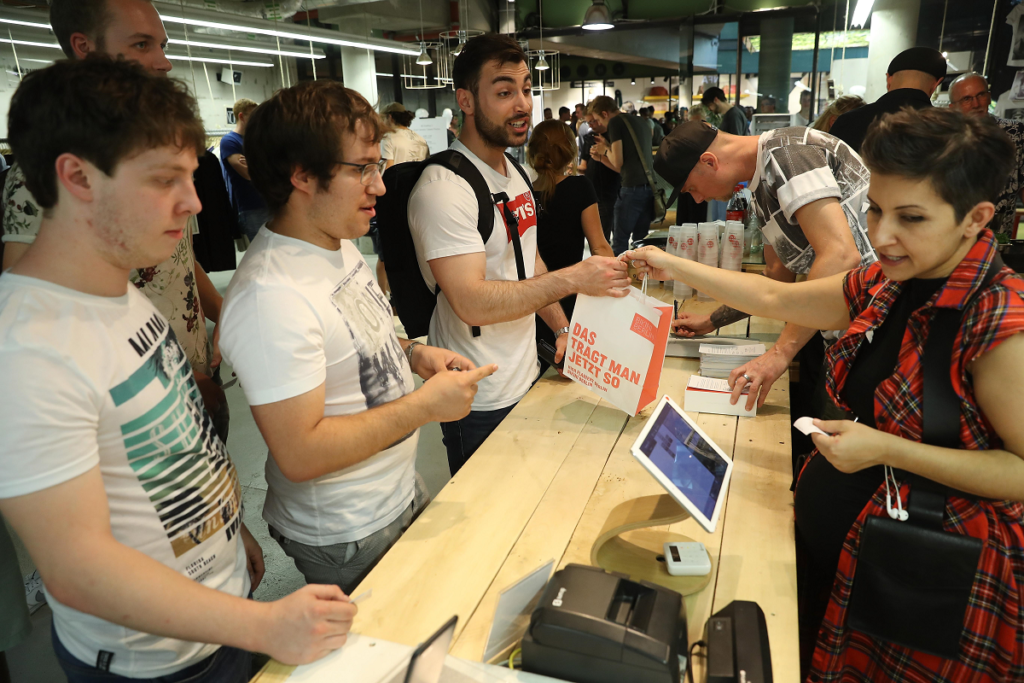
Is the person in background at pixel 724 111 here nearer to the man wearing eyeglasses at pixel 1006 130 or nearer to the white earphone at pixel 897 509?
the man wearing eyeglasses at pixel 1006 130

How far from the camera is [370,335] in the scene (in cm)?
139

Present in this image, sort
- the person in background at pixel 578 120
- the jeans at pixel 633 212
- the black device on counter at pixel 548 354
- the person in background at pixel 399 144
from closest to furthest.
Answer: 1. the black device on counter at pixel 548 354
2. the person in background at pixel 399 144
3. the jeans at pixel 633 212
4. the person in background at pixel 578 120

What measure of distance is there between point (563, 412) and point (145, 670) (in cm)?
133

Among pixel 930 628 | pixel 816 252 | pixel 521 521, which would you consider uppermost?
pixel 816 252

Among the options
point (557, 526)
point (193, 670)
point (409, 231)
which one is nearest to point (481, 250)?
point (409, 231)

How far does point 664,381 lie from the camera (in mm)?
2342

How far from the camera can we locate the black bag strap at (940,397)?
128 centimetres

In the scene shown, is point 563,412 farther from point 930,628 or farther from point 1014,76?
point 1014,76

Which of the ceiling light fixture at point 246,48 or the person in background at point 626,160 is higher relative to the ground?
the ceiling light fixture at point 246,48

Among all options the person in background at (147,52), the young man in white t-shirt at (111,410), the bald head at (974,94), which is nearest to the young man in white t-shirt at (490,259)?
the person in background at (147,52)

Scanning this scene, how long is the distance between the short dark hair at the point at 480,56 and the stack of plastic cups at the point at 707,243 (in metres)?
1.85

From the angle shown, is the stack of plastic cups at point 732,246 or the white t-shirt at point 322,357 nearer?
the white t-shirt at point 322,357

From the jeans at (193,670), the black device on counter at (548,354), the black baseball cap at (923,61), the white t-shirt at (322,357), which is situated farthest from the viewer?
the black baseball cap at (923,61)

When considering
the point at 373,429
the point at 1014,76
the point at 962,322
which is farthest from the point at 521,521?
the point at 1014,76
